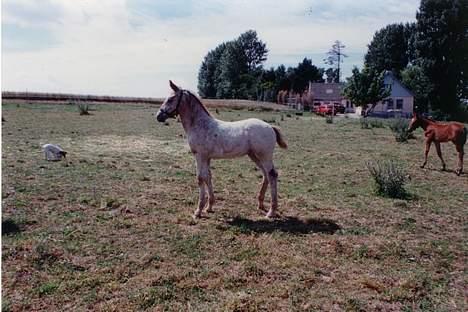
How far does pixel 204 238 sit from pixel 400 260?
109 inches

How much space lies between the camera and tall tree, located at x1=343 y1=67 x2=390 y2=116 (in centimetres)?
4856

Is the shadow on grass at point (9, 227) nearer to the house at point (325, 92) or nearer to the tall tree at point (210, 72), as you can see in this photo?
the house at point (325, 92)

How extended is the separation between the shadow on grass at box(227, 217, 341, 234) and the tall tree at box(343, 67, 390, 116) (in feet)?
145

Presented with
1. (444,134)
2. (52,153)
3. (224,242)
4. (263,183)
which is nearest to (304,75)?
(444,134)

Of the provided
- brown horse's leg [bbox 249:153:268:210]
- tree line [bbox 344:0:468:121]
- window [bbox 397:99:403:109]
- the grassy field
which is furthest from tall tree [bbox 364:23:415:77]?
brown horse's leg [bbox 249:153:268:210]

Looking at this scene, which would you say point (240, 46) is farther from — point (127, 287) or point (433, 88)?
point (127, 287)

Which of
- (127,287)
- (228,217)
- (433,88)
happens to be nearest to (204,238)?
(228,217)

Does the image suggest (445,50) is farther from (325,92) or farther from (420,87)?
(325,92)

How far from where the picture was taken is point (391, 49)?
7131 cm

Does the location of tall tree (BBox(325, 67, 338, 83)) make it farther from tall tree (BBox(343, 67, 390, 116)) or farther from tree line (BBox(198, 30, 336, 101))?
tall tree (BBox(343, 67, 390, 116))

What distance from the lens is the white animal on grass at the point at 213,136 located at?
7031mm

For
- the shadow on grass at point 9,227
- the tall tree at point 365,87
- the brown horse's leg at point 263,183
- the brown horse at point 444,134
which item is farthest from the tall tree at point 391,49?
the shadow on grass at point 9,227

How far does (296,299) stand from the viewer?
4.33m

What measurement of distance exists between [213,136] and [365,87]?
45655 millimetres
